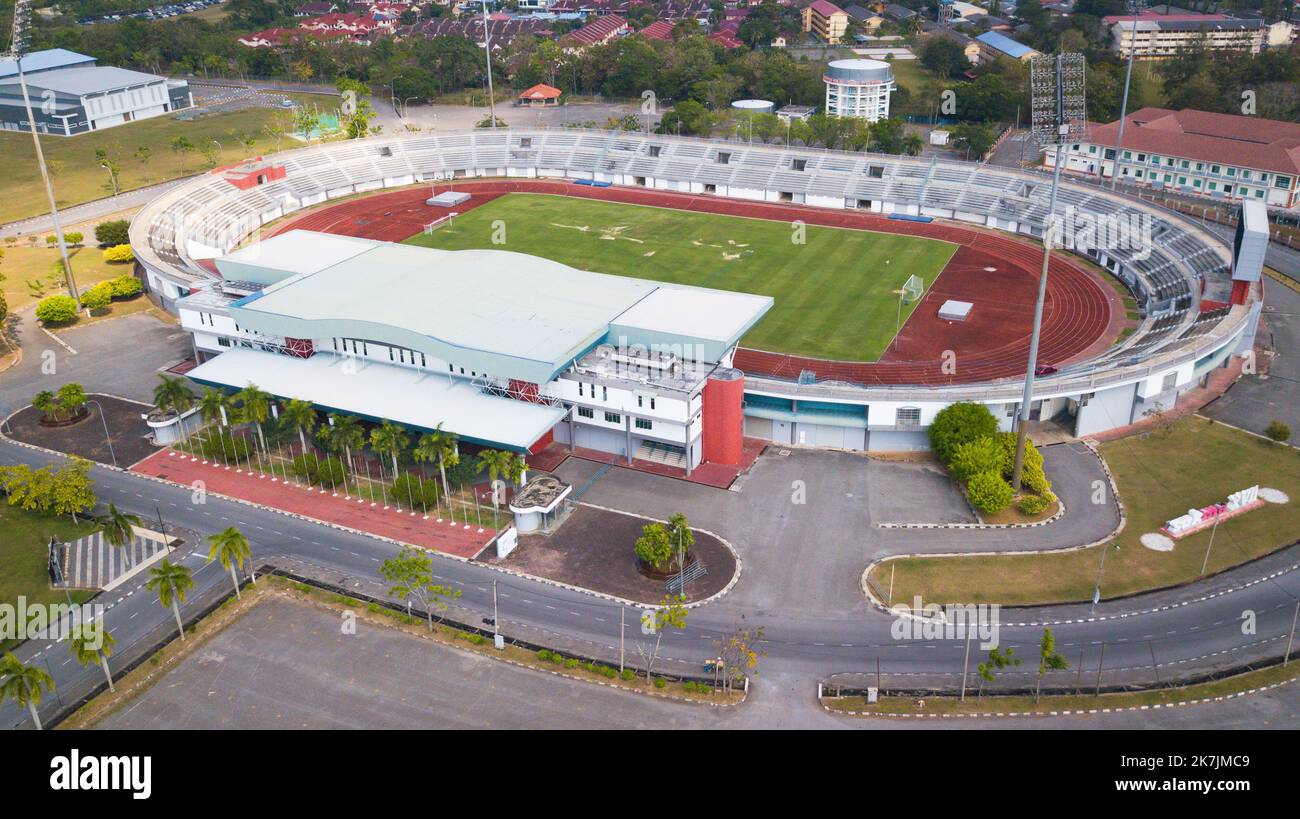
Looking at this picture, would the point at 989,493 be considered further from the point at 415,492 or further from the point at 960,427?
the point at 415,492

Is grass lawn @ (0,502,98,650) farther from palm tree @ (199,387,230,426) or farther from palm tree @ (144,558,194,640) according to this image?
palm tree @ (199,387,230,426)

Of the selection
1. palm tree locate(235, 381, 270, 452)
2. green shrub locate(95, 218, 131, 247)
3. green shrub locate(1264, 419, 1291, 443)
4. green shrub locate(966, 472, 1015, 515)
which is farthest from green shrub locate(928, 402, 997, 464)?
green shrub locate(95, 218, 131, 247)

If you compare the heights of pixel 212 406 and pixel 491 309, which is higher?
pixel 491 309

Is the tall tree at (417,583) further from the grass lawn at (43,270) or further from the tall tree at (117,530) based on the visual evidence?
the grass lawn at (43,270)

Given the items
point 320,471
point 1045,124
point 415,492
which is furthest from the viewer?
point 320,471

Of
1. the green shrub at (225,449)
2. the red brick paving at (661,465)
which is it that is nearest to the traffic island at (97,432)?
the green shrub at (225,449)

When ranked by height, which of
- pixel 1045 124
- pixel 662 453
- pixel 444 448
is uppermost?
pixel 1045 124

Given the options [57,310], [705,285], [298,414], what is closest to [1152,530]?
[705,285]
